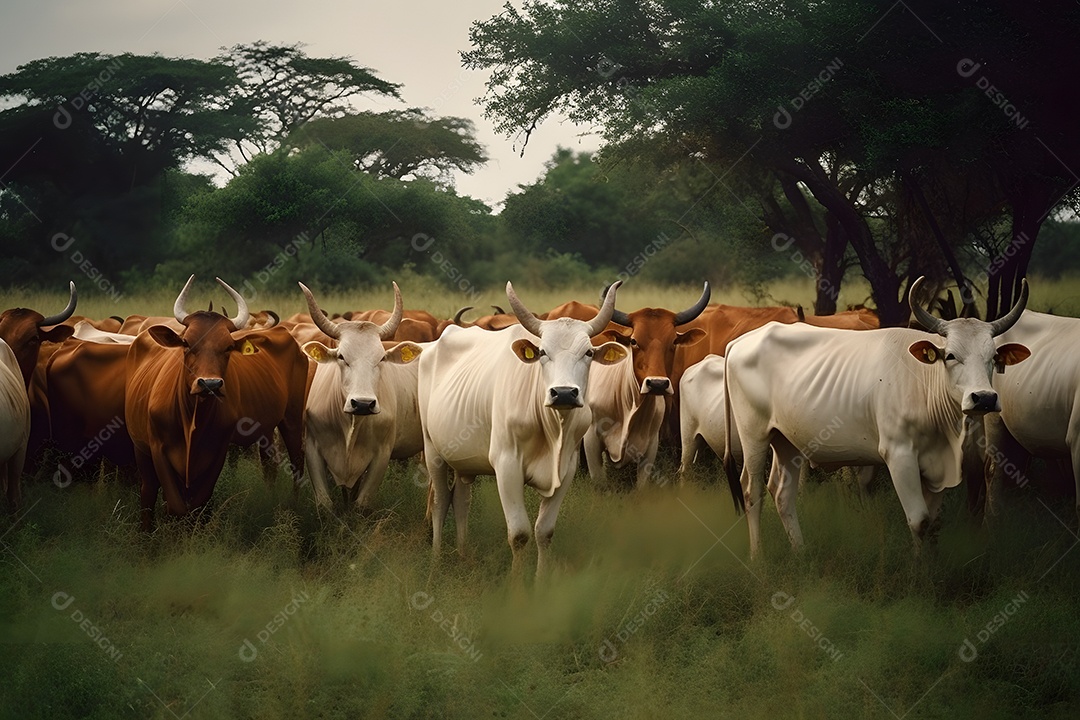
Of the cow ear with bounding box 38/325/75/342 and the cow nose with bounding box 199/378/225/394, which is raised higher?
the cow ear with bounding box 38/325/75/342

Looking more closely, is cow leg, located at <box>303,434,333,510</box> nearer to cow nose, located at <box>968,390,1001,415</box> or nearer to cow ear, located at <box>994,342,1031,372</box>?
cow nose, located at <box>968,390,1001,415</box>

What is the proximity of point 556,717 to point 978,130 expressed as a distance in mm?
8060

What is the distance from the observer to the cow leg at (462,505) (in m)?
7.78

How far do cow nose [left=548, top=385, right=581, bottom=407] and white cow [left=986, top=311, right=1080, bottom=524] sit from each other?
12.0 ft

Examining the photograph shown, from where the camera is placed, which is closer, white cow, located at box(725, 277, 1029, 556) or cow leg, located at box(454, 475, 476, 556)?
white cow, located at box(725, 277, 1029, 556)

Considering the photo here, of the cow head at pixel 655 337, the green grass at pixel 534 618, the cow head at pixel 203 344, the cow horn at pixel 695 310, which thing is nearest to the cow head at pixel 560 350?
the green grass at pixel 534 618

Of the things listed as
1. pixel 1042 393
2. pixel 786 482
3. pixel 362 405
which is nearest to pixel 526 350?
pixel 362 405

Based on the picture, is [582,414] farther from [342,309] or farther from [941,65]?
[342,309]

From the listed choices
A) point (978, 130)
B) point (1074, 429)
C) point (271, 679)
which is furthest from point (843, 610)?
point (978, 130)

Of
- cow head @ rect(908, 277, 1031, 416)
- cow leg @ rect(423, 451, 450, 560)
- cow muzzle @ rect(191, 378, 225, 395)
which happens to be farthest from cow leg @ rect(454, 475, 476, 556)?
cow head @ rect(908, 277, 1031, 416)

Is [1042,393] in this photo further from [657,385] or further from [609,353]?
[609,353]

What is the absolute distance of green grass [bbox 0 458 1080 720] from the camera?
564cm

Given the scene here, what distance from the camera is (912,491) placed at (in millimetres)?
7102

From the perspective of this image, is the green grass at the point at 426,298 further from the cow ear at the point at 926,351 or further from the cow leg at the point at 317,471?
the cow ear at the point at 926,351
